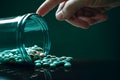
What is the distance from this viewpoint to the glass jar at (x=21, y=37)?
2.70 ft

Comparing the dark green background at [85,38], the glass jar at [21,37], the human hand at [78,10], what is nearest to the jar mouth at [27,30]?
the glass jar at [21,37]

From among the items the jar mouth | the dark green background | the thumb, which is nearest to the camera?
the thumb

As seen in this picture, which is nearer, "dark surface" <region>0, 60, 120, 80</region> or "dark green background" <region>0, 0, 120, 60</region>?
"dark surface" <region>0, 60, 120, 80</region>

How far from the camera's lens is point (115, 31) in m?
1.22

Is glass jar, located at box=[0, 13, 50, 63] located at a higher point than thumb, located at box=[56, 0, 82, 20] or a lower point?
lower

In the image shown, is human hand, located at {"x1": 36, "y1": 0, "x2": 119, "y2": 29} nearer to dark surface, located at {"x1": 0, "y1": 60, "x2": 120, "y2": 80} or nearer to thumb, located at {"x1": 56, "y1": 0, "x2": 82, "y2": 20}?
thumb, located at {"x1": 56, "y1": 0, "x2": 82, "y2": 20}

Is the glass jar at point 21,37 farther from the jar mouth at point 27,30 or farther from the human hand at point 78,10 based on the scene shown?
the human hand at point 78,10

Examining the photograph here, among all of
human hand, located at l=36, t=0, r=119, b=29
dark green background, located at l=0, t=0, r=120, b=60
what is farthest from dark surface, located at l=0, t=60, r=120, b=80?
dark green background, located at l=0, t=0, r=120, b=60

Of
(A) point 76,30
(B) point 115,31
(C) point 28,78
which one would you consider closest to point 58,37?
(A) point 76,30

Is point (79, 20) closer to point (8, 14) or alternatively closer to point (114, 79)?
point (114, 79)

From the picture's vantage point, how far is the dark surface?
71 cm

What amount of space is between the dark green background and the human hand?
0.53 m

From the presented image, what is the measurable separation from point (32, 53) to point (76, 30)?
43cm

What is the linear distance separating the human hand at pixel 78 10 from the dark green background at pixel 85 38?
535 millimetres
